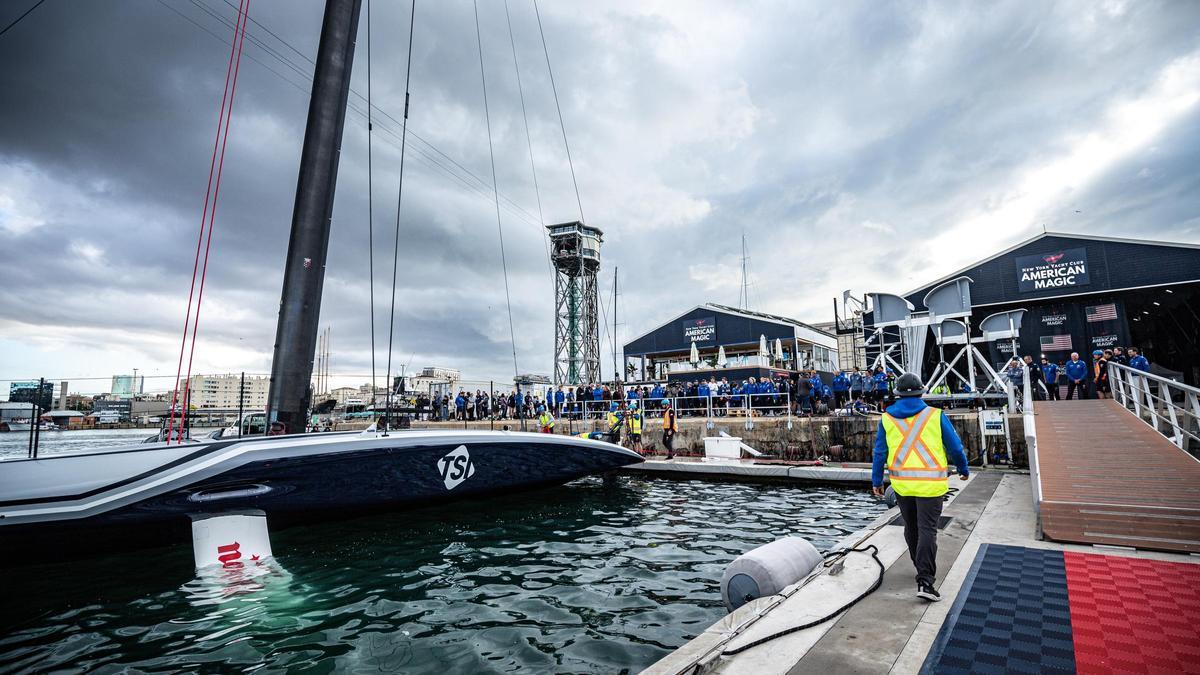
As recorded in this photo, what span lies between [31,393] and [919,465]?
8.32m

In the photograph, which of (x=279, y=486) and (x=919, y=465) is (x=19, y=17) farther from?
(x=919, y=465)

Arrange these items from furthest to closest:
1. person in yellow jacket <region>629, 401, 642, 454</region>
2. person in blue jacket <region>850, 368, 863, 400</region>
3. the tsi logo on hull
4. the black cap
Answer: person in blue jacket <region>850, 368, 863, 400</region>, person in yellow jacket <region>629, 401, 642, 454</region>, the tsi logo on hull, the black cap

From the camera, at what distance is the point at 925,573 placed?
3.59 meters

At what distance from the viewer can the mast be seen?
562cm

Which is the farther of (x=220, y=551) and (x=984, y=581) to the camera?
(x=220, y=551)

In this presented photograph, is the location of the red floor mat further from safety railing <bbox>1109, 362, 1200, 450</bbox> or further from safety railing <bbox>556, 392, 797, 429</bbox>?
safety railing <bbox>556, 392, 797, 429</bbox>

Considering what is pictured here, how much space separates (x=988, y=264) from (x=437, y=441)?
2442 cm

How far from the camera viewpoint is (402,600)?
15.1 ft

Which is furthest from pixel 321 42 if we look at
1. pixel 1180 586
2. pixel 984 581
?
pixel 1180 586

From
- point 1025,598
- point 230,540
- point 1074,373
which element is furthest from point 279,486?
point 1074,373

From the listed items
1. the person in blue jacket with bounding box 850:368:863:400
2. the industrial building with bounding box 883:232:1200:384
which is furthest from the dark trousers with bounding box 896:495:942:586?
the industrial building with bounding box 883:232:1200:384

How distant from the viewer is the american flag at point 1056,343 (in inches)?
803

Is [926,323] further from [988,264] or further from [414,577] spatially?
[414,577]

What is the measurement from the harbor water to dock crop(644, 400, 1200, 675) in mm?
967
